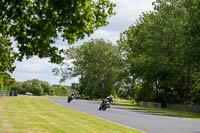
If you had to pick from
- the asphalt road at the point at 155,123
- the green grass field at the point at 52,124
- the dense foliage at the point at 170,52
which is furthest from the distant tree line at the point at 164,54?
the green grass field at the point at 52,124

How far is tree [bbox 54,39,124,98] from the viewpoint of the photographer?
90375mm

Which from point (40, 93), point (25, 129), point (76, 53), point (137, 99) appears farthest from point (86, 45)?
point (25, 129)

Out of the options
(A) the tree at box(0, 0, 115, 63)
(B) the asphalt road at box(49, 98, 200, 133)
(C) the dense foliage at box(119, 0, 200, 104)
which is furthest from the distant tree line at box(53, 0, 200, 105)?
(A) the tree at box(0, 0, 115, 63)

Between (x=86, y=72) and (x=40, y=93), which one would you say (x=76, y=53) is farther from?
(x=40, y=93)

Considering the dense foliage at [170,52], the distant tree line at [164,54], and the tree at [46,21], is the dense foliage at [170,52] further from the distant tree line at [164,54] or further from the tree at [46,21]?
the tree at [46,21]

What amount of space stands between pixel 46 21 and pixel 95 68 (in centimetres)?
8132

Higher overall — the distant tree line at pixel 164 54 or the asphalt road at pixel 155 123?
the distant tree line at pixel 164 54

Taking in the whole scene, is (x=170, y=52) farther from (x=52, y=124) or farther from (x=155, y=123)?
(x=52, y=124)

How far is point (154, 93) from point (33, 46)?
60010mm

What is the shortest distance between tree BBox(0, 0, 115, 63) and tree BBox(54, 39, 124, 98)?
7682 centimetres

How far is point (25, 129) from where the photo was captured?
548 inches

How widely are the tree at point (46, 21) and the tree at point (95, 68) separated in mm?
76821

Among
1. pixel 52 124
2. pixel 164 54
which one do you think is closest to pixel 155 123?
pixel 52 124

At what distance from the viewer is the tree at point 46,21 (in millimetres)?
8758
